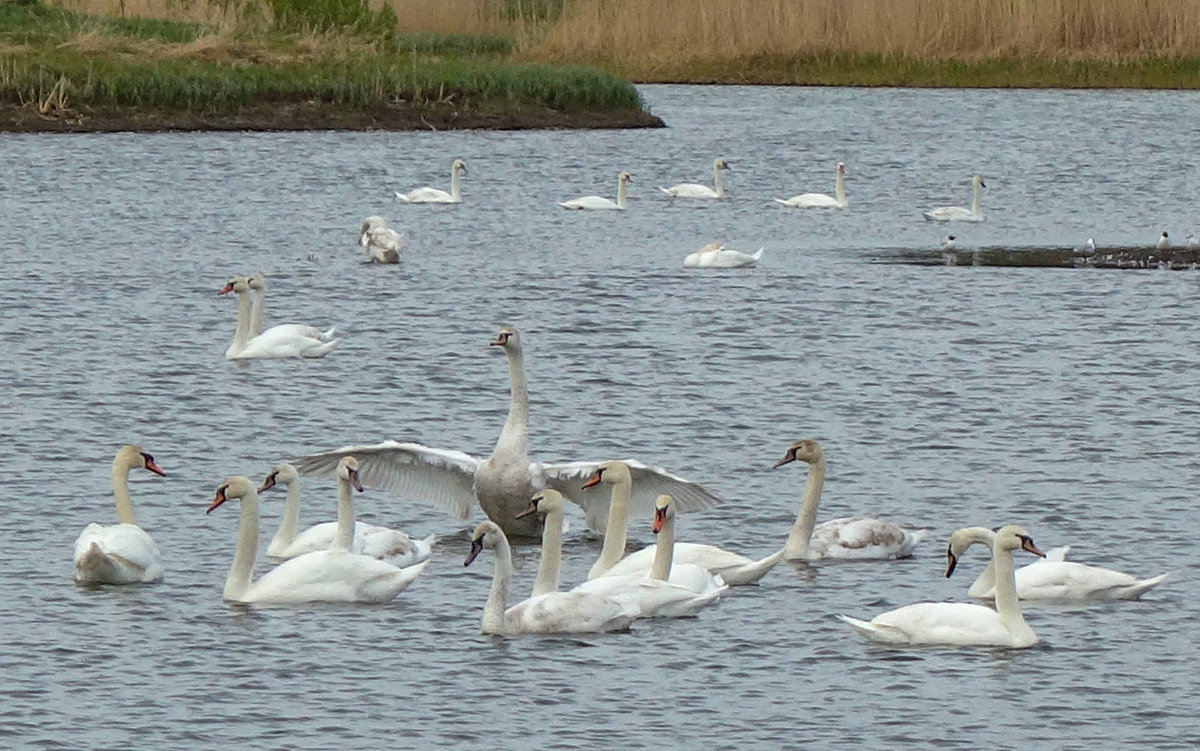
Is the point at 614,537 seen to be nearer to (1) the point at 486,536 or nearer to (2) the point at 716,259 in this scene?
(1) the point at 486,536

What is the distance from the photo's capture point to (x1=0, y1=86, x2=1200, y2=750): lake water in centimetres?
1003

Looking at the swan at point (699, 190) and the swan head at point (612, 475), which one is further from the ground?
the swan head at point (612, 475)

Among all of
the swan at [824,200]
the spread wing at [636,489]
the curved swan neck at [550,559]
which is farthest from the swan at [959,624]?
the swan at [824,200]

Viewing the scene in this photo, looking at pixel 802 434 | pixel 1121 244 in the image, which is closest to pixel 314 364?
pixel 802 434

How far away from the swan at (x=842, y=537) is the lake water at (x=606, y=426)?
11cm

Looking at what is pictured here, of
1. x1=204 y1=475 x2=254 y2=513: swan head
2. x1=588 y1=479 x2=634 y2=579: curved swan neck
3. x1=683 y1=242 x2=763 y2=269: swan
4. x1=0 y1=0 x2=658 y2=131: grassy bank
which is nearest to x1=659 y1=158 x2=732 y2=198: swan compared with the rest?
x1=683 y1=242 x2=763 y2=269: swan

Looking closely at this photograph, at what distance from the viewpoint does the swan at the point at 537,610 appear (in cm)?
1105

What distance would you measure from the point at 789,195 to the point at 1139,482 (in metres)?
21.8

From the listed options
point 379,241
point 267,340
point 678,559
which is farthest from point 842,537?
point 379,241

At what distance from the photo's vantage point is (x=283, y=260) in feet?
88.9

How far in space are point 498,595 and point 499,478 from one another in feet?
7.04

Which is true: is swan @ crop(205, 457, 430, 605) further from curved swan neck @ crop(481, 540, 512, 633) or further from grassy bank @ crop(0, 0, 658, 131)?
grassy bank @ crop(0, 0, 658, 131)

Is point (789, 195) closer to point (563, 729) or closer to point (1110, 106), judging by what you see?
point (1110, 106)

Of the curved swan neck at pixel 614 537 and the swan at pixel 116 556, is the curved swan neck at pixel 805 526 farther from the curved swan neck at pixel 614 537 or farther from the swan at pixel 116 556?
the swan at pixel 116 556
